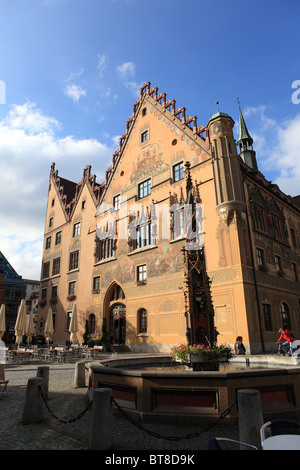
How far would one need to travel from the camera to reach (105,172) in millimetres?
30344

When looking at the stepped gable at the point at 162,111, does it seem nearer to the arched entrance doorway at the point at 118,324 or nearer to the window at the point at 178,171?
the window at the point at 178,171

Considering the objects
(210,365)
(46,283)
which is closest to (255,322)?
(210,365)

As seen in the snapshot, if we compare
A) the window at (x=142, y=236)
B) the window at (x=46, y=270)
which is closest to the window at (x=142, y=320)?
the window at (x=142, y=236)

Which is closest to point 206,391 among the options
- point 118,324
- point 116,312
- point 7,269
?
point 118,324

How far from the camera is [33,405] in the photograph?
593 centimetres

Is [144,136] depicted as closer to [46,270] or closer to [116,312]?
[116,312]

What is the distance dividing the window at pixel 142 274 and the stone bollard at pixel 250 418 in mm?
18565

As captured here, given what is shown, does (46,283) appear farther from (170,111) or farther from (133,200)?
(170,111)

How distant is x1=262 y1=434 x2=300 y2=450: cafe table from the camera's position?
2.95 meters

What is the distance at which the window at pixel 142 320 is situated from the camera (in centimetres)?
2232

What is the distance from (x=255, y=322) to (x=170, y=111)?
1807cm

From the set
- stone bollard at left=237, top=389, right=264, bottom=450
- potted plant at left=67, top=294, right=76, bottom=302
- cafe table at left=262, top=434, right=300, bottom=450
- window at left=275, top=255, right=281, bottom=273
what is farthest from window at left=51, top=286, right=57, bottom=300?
cafe table at left=262, top=434, right=300, bottom=450
